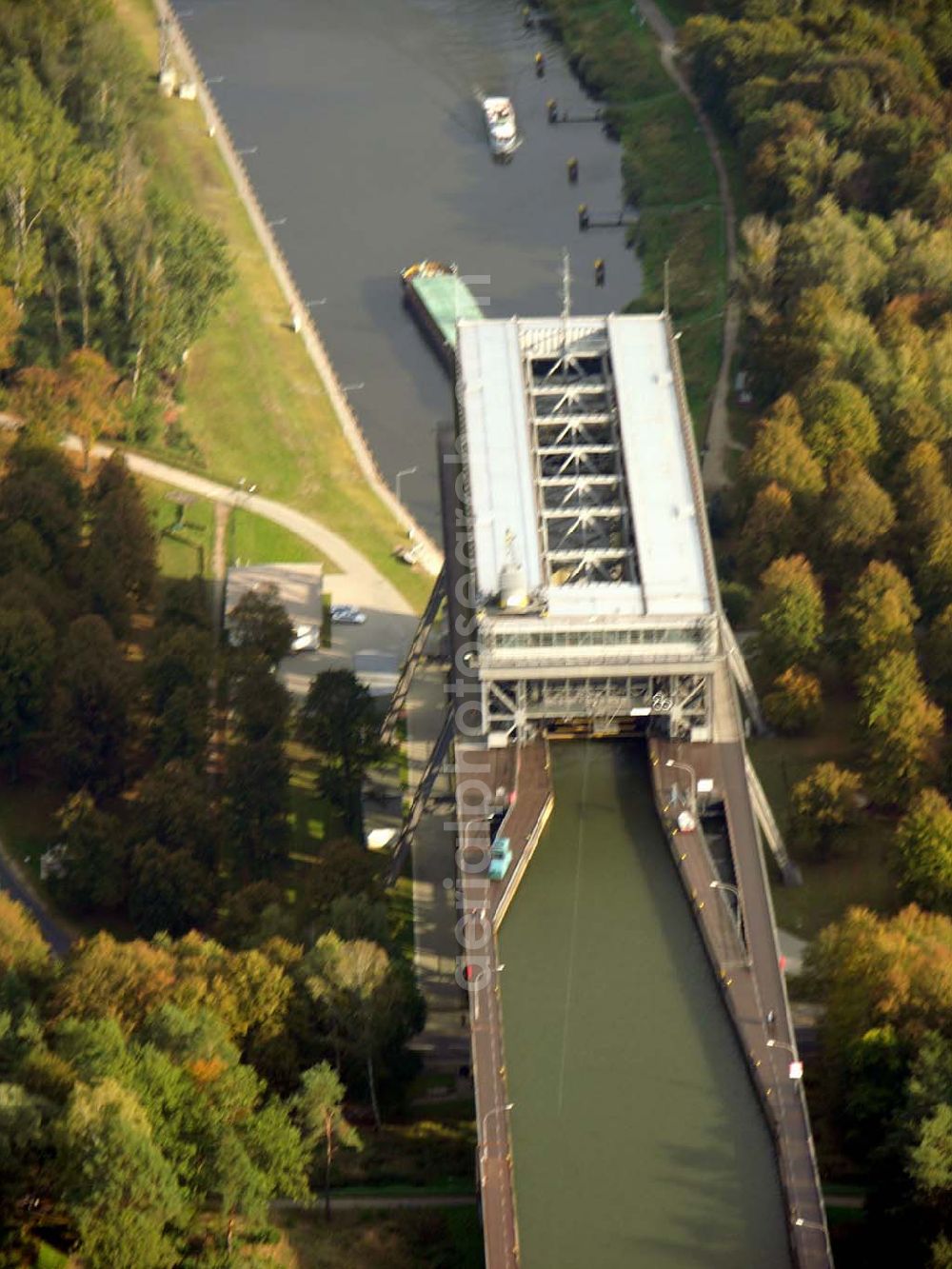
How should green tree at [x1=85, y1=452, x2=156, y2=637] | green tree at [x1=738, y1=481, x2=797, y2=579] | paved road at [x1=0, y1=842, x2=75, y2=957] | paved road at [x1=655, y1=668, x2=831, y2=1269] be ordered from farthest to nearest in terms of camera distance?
green tree at [x1=85, y1=452, x2=156, y2=637] < green tree at [x1=738, y1=481, x2=797, y2=579] < paved road at [x1=0, y1=842, x2=75, y2=957] < paved road at [x1=655, y1=668, x2=831, y2=1269]

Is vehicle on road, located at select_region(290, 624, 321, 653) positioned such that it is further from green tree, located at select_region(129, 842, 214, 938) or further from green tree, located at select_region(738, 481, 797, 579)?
green tree, located at select_region(738, 481, 797, 579)

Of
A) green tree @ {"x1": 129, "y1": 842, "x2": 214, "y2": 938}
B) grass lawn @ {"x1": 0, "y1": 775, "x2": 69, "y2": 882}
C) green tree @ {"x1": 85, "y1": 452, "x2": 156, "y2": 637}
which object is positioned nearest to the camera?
green tree @ {"x1": 129, "y1": 842, "x2": 214, "y2": 938}

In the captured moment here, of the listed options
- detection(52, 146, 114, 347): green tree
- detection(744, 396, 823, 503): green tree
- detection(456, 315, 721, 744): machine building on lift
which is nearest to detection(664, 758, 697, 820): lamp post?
detection(456, 315, 721, 744): machine building on lift

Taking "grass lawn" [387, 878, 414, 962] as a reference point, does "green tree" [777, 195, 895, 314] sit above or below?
above

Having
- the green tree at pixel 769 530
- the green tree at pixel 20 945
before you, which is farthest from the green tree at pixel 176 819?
the green tree at pixel 769 530

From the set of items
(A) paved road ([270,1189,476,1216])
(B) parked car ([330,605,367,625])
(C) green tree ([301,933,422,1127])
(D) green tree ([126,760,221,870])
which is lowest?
(A) paved road ([270,1189,476,1216])

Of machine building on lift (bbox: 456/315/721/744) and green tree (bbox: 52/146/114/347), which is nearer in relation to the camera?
machine building on lift (bbox: 456/315/721/744)

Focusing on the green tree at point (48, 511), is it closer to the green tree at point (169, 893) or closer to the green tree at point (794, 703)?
the green tree at point (169, 893)
